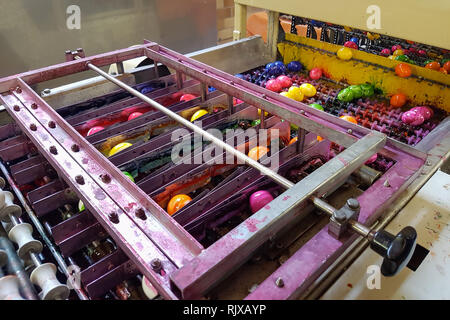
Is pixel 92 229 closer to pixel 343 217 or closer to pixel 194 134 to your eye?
pixel 194 134

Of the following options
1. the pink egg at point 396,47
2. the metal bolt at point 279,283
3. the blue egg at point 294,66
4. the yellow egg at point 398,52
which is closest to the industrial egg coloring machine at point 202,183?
the metal bolt at point 279,283

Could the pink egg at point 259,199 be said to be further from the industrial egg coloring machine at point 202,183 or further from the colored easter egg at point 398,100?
the colored easter egg at point 398,100

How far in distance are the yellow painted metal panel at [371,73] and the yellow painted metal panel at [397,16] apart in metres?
0.76

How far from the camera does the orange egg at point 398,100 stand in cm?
278

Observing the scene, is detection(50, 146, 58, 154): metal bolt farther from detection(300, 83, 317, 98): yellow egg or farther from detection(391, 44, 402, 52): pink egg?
detection(391, 44, 402, 52): pink egg

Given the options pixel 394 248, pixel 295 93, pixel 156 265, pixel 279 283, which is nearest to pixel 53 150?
pixel 156 265

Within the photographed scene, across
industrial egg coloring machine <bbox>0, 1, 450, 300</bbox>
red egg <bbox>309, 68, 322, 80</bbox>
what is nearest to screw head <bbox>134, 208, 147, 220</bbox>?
industrial egg coloring machine <bbox>0, 1, 450, 300</bbox>

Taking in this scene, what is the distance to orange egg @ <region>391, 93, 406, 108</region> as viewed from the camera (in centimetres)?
278

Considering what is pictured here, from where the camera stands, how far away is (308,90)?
2.92 metres

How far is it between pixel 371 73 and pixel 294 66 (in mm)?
715

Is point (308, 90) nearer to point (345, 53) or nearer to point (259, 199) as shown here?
point (345, 53)
